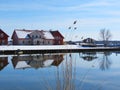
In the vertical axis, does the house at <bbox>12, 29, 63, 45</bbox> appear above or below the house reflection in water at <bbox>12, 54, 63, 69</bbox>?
above

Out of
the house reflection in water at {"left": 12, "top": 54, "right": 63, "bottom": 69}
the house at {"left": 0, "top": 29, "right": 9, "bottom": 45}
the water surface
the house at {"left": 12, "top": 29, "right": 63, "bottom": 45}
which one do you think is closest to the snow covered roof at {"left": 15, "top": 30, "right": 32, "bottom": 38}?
the house at {"left": 12, "top": 29, "right": 63, "bottom": 45}

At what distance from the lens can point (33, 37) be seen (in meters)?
65.2

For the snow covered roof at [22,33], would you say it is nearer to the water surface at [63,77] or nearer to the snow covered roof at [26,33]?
the snow covered roof at [26,33]

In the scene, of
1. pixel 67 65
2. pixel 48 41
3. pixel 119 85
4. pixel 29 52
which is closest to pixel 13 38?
pixel 48 41

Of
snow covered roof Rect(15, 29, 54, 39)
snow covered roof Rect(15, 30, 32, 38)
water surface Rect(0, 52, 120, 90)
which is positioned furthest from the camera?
snow covered roof Rect(15, 29, 54, 39)

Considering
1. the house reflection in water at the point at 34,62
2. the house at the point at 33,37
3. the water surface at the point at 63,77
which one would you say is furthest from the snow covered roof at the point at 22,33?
the water surface at the point at 63,77

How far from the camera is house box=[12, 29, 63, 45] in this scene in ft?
210

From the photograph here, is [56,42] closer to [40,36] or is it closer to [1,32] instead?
[40,36]

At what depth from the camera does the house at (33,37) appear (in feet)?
210

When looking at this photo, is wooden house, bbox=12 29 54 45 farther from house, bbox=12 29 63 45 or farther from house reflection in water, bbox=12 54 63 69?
house reflection in water, bbox=12 54 63 69

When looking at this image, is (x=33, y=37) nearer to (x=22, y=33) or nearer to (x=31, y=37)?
(x=31, y=37)

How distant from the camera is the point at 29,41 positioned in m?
65.1

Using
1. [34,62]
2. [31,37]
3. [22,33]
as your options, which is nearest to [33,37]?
[31,37]

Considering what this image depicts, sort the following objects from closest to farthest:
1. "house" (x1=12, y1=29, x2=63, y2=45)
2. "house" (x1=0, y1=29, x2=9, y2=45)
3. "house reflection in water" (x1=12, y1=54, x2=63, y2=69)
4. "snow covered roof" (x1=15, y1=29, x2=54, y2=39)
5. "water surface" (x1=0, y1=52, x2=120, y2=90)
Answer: "water surface" (x1=0, y1=52, x2=120, y2=90), "house reflection in water" (x1=12, y1=54, x2=63, y2=69), "house" (x1=0, y1=29, x2=9, y2=45), "house" (x1=12, y1=29, x2=63, y2=45), "snow covered roof" (x1=15, y1=29, x2=54, y2=39)
